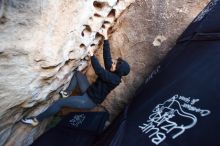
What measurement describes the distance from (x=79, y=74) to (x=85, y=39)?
40 centimetres

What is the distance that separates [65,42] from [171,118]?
883 mm

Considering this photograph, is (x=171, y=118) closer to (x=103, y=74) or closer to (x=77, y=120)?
(x=103, y=74)

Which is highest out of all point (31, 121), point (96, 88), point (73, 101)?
point (96, 88)

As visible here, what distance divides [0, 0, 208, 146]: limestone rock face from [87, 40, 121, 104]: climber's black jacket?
0.18 m

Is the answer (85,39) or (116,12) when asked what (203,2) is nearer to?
(116,12)

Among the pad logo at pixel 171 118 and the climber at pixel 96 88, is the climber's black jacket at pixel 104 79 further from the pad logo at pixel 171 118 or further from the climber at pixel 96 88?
the pad logo at pixel 171 118

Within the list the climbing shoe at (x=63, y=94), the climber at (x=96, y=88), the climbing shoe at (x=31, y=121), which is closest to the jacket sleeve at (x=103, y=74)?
the climber at (x=96, y=88)

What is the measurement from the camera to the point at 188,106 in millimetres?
1717

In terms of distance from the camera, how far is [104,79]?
2.32m

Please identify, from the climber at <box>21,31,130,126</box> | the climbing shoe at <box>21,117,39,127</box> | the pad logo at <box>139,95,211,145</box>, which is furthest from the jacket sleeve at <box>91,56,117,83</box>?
the climbing shoe at <box>21,117,39,127</box>

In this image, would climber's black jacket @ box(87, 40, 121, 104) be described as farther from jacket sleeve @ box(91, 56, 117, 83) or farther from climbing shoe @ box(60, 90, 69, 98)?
climbing shoe @ box(60, 90, 69, 98)

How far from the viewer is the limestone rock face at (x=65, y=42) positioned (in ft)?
5.74

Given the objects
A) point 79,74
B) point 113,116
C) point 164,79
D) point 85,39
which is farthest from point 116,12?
point 113,116

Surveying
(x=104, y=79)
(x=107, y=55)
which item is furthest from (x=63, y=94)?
(x=107, y=55)
